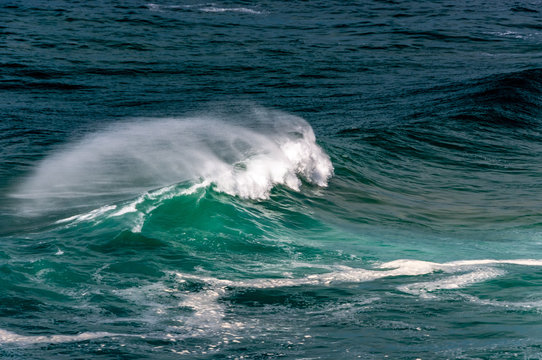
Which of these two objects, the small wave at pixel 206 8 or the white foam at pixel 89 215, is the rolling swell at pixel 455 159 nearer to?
the white foam at pixel 89 215

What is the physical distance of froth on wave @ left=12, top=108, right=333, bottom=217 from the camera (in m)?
12.9

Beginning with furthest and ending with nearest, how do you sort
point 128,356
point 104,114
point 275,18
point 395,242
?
point 275,18 → point 104,114 → point 395,242 → point 128,356

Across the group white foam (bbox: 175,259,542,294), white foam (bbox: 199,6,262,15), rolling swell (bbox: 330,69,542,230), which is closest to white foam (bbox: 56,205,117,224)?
white foam (bbox: 175,259,542,294)

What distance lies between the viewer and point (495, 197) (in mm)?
14539

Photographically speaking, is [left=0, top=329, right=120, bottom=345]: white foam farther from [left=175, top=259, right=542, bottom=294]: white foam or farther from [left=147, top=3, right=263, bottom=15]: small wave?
[left=147, top=3, right=263, bottom=15]: small wave

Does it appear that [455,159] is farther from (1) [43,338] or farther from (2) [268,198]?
(1) [43,338]

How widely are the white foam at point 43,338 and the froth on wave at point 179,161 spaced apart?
→ 4086mm

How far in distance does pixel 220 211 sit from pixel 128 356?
199 inches

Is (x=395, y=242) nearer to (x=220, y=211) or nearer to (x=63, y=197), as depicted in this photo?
(x=220, y=211)

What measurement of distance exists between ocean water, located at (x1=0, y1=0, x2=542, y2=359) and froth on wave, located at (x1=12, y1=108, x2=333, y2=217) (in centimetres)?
7

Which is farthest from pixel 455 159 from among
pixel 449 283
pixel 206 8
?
pixel 206 8

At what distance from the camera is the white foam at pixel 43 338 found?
6.77 metres

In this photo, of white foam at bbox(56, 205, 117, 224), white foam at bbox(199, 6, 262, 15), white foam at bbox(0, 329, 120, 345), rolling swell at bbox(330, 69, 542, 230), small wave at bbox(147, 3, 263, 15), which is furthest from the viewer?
small wave at bbox(147, 3, 263, 15)

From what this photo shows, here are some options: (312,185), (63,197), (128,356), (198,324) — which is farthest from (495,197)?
(128,356)
